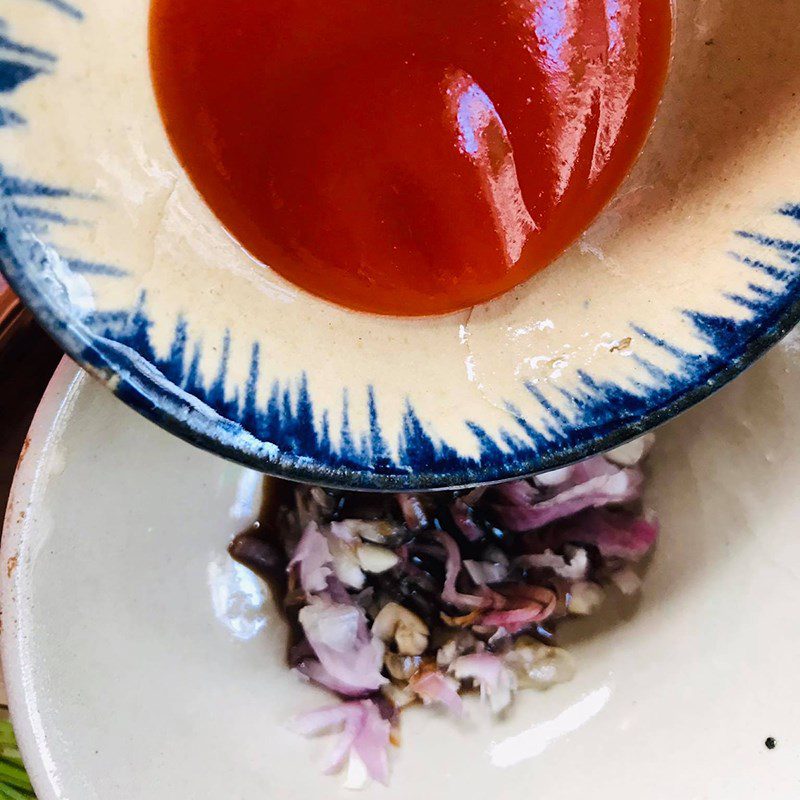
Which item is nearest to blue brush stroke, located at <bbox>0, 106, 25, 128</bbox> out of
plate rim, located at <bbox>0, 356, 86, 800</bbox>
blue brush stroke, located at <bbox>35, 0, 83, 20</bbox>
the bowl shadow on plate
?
blue brush stroke, located at <bbox>35, 0, 83, 20</bbox>

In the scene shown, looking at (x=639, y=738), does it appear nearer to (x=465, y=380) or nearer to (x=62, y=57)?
(x=465, y=380)

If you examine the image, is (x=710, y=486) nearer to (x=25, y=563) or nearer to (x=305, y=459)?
(x=305, y=459)

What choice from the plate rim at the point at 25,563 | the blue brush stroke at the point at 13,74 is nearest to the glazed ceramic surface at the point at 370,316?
the blue brush stroke at the point at 13,74

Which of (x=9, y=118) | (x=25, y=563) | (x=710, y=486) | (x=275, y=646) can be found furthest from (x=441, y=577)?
(x=9, y=118)

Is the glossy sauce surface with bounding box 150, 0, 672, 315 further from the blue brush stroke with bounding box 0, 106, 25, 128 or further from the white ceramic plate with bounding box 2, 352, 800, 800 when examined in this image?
the white ceramic plate with bounding box 2, 352, 800, 800

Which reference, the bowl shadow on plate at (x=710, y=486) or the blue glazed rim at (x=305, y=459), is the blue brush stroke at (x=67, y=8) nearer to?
the blue glazed rim at (x=305, y=459)
